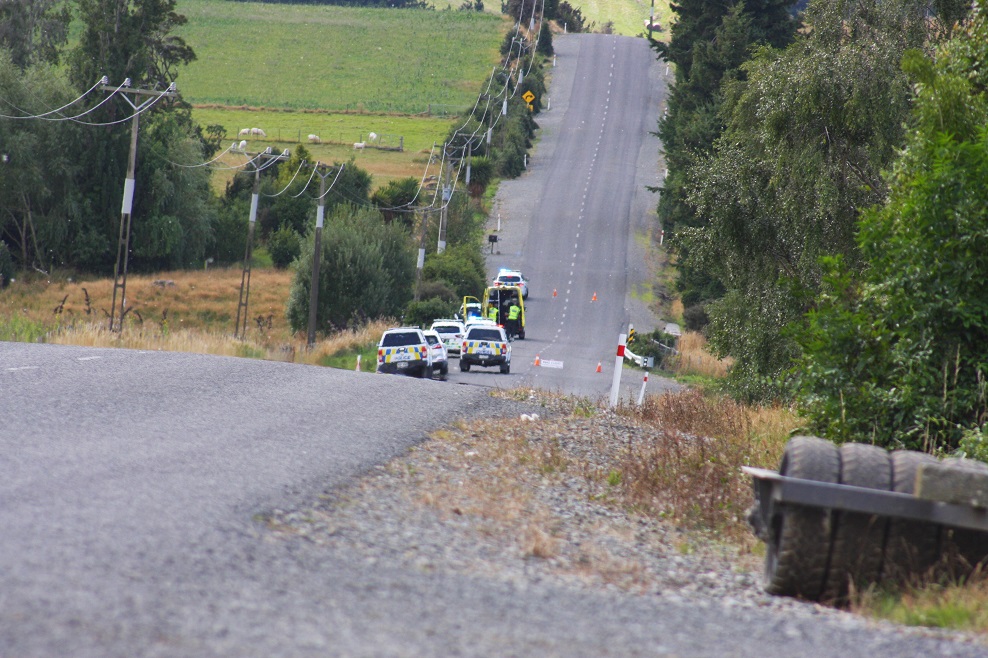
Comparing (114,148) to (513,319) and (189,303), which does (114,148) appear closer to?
(189,303)

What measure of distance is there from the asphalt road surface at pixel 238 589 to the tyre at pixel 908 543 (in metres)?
1.02

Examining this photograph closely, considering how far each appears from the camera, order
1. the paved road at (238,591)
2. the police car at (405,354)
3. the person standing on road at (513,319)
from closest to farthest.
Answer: the paved road at (238,591) < the police car at (405,354) < the person standing on road at (513,319)

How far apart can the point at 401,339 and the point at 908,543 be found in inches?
1020

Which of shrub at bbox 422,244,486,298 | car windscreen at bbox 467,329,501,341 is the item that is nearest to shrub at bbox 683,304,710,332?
shrub at bbox 422,244,486,298

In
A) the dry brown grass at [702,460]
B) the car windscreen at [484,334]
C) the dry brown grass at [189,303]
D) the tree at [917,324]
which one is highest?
the tree at [917,324]

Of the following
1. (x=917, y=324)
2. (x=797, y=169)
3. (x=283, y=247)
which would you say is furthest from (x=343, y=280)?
(x=917, y=324)

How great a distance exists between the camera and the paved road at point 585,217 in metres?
52.7

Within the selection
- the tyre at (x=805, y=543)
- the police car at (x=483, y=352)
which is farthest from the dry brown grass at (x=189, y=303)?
the tyre at (x=805, y=543)

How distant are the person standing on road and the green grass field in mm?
70646

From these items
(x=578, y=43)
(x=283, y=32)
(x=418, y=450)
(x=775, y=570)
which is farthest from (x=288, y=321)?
(x=283, y=32)

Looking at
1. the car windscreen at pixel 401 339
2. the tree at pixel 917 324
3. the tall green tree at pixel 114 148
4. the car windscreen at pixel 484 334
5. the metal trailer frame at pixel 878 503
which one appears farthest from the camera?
the tall green tree at pixel 114 148

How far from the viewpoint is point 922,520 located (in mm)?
7145

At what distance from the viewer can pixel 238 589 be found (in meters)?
5.44

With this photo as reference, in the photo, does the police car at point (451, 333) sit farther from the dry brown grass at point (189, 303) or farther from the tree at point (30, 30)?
the tree at point (30, 30)
